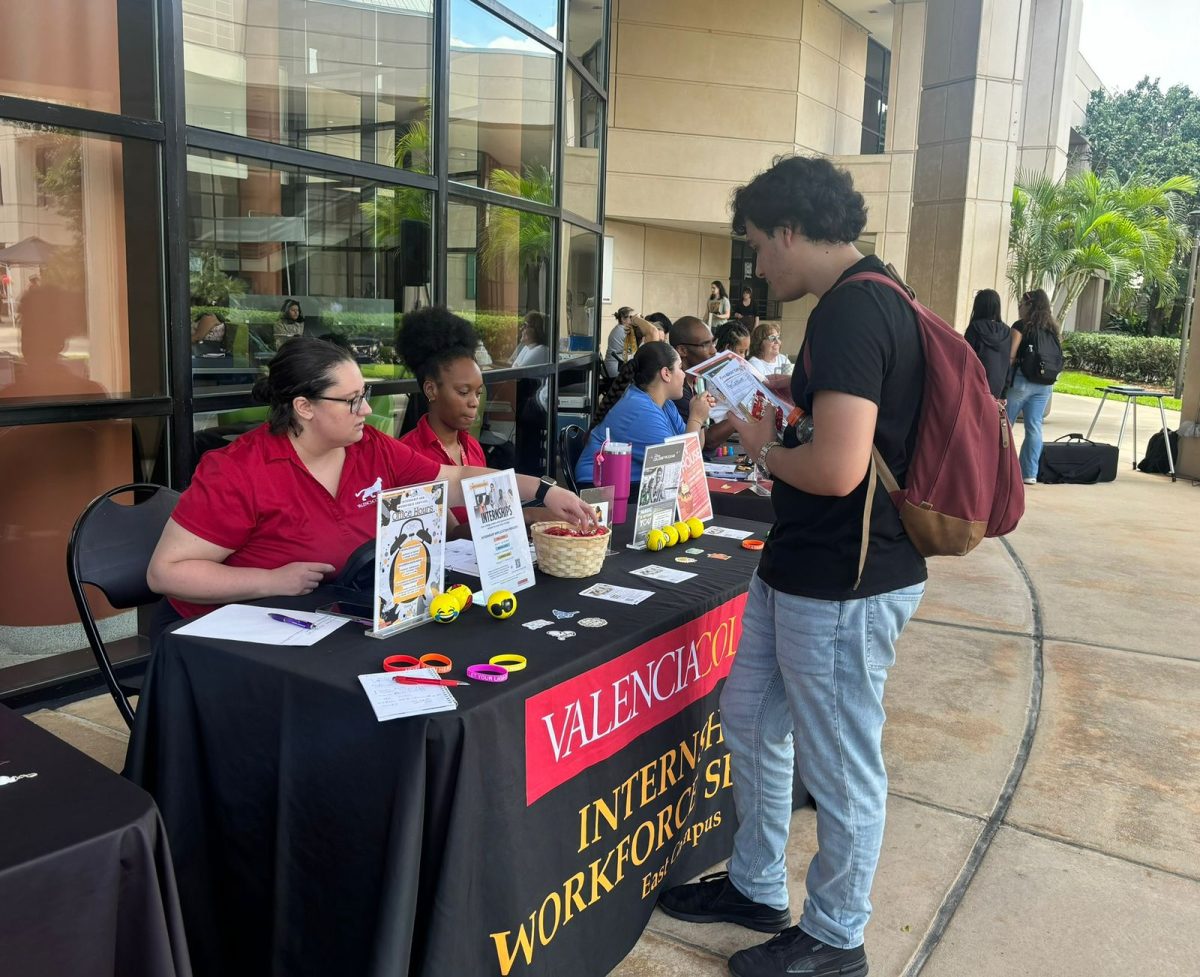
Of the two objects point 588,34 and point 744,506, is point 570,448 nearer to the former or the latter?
point 744,506

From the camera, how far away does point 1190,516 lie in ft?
26.4

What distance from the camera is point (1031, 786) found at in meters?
3.36

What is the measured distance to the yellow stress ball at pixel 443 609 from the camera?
2.11 metres

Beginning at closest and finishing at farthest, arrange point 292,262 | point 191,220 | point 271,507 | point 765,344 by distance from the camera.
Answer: point 271,507, point 191,220, point 292,262, point 765,344

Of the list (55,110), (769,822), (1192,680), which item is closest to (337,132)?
(55,110)

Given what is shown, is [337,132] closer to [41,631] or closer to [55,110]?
[55,110]

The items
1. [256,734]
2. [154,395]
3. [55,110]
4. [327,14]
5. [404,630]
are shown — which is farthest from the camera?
[327,14]

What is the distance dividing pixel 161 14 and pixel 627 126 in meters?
14.9

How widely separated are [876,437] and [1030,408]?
8.11 m

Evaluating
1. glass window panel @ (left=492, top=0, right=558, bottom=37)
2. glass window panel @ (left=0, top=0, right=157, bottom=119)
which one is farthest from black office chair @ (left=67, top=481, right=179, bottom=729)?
glass window panel @ (left=492, top=0, right=558, bottom=37)

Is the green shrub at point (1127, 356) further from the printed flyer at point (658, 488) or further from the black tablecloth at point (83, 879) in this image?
the black tablecloth at point (83, 879)

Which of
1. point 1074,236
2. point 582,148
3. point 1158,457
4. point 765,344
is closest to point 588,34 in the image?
point 582,148

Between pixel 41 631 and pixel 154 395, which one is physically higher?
pixel 154 395

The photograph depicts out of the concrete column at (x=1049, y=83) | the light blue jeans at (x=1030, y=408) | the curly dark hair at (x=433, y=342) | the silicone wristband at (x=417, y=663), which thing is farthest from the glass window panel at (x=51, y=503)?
the concrete column at (x=1049, y=83)
